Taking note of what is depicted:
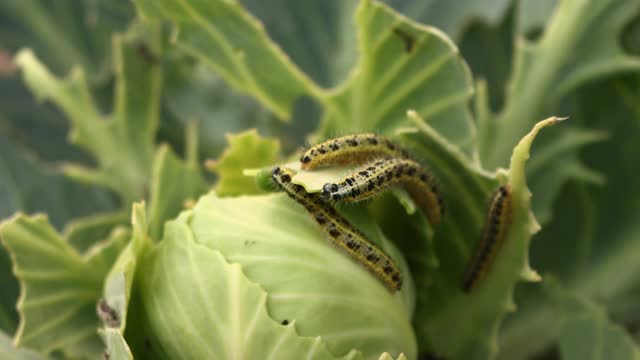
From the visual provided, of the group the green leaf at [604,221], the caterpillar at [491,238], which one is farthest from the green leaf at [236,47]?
the green leaf at [604,221]

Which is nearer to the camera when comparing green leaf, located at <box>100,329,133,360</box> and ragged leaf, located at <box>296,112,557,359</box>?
green leaf, located at <box>100,329,133,360</box>

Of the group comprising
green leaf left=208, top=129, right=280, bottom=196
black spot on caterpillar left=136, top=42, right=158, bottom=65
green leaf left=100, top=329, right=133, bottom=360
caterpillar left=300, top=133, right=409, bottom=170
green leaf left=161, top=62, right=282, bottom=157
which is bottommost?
green leaf left=100, top=329, right=133, bottom=360

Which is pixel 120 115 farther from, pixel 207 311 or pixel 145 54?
pixel 207 311

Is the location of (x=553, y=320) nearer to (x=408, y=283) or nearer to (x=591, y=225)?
(x=591, y=225)

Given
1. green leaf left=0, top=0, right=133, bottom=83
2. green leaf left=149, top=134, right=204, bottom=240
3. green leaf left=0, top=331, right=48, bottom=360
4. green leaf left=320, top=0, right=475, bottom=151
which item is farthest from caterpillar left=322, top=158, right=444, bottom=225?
green leaf left=0, top=0, right=133, bottom=83

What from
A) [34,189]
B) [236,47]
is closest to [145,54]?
[34,189]

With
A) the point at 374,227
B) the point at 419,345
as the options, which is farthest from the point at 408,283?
the point at 419,345

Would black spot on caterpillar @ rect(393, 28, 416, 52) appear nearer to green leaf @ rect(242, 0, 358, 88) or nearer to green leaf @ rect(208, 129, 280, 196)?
green leaf @ rect(208, 129, 280, 196)
